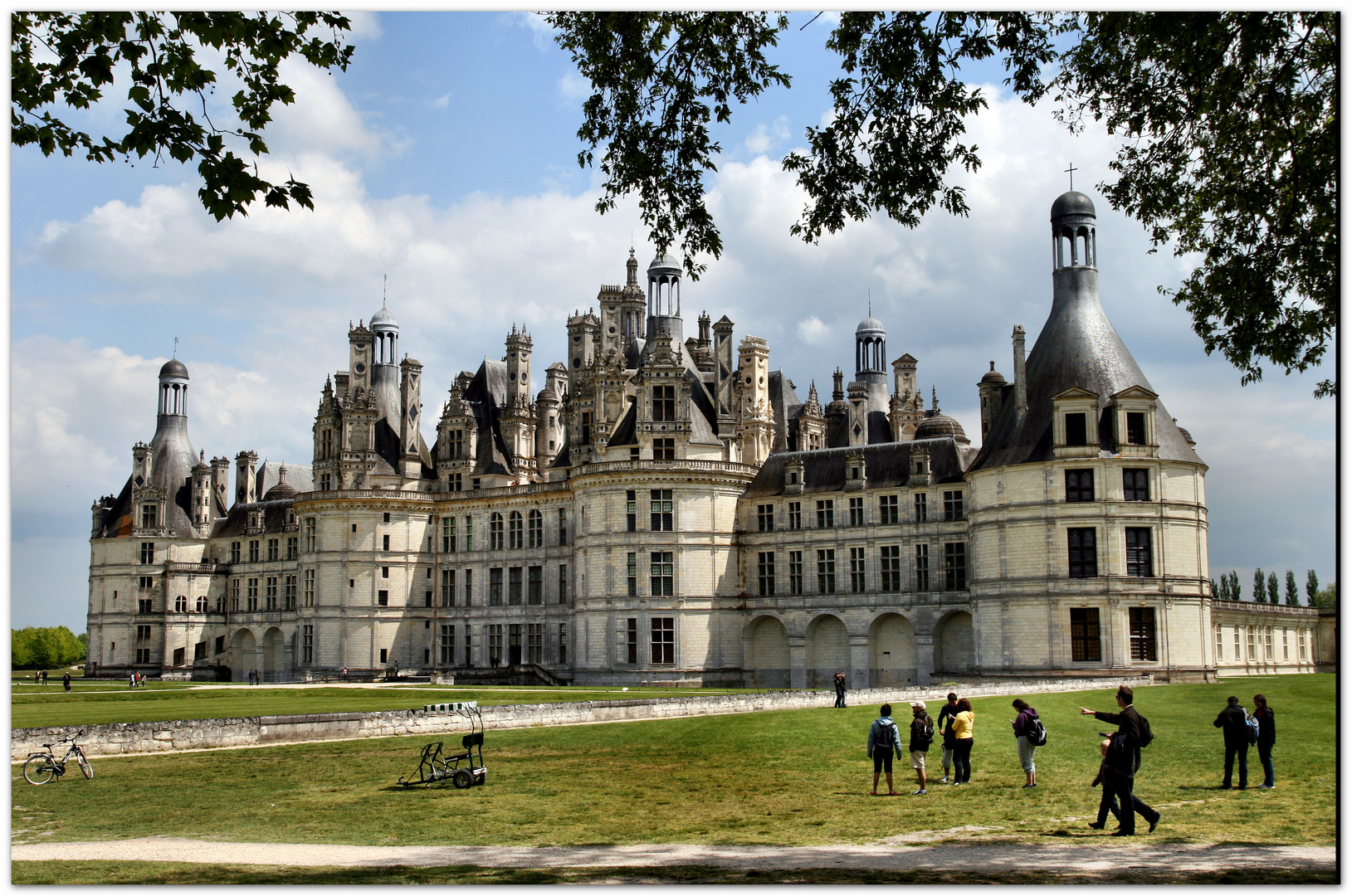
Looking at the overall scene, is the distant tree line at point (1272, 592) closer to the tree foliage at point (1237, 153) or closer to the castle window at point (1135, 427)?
the castle window at point (1135, 427)

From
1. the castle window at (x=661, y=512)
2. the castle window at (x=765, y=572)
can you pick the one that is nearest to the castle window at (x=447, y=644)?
the castle window at (x=661, y=512)

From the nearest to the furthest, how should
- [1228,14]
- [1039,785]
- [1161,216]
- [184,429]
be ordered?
1. [1228,14]
2. [1161,216]
3. [1039,785]
4. [184,429]

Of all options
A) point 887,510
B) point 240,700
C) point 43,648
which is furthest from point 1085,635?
point 43,648

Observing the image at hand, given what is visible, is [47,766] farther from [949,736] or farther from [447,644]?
[447,644]

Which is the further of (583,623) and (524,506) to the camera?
(524,506)

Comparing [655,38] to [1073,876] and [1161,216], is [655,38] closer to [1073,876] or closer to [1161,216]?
[1161,216]

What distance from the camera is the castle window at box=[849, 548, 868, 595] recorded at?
198ft

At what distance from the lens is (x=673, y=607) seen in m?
62.1

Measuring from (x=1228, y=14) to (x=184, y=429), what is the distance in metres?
91.2

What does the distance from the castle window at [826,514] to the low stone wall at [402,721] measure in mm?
18887

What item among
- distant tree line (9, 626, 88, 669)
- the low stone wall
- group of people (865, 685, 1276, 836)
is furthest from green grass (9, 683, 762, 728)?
distant tree line (9, 626, 88, 669)

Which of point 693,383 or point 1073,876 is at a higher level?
point 693,383

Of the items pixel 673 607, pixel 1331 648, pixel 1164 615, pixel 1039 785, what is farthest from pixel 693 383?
pixel 1039 785

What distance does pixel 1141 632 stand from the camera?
165ft
